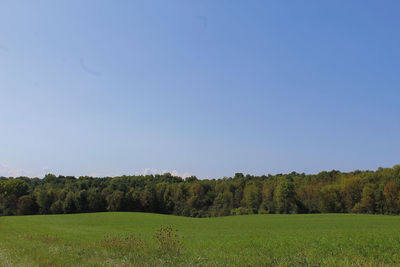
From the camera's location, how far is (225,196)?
98.9m

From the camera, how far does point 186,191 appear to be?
349 ft

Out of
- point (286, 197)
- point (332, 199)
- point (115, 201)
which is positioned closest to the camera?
point (332, 199)

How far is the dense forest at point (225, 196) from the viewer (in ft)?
224

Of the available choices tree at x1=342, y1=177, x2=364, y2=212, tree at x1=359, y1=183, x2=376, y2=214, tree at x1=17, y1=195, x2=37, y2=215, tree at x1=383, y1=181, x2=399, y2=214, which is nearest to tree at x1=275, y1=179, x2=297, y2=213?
tree at x1=342, y1=177, x2=364, y2=212

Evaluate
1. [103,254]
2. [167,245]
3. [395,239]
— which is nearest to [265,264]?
[167,245]

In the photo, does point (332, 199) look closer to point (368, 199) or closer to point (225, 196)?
point (368, 199)

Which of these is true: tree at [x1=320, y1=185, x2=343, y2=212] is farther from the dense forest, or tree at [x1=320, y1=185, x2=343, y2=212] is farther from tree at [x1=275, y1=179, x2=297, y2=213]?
tree at [x1=275, y1=179, x2=297, y2=213]

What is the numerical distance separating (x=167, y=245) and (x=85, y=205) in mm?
89619

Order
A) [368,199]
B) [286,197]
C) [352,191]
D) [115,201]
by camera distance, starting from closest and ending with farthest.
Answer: [368,199] → [352,191] → [286,197] → [115,201]

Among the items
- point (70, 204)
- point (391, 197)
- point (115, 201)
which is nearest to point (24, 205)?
point (70, 204)

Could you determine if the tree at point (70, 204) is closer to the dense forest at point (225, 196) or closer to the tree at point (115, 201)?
the dense forest at point (225, 196)

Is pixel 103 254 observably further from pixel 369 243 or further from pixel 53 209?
pixel 53 209

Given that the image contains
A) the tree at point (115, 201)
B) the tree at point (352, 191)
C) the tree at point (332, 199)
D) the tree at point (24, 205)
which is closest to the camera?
the tree at point (352, 191)

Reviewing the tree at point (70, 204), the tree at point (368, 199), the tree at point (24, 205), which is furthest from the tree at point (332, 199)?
the tree at point (24, 205)
